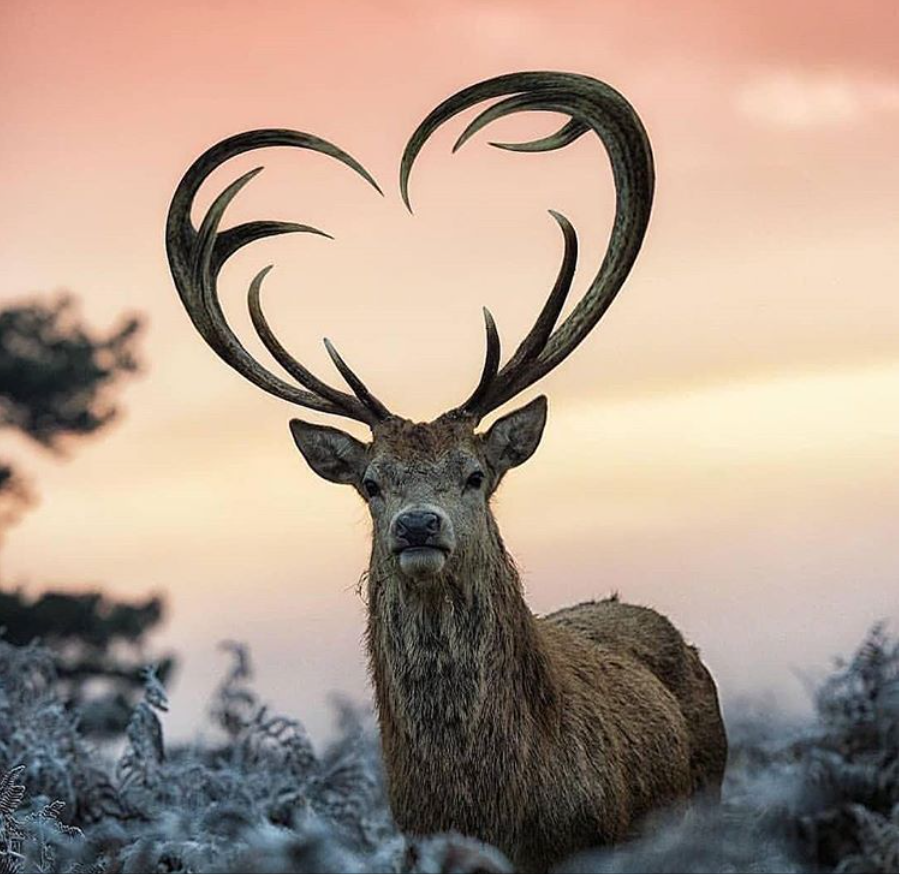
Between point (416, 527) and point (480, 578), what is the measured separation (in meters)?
0.35

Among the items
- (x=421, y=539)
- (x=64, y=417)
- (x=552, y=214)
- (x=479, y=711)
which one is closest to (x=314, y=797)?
(x=479, y=711)

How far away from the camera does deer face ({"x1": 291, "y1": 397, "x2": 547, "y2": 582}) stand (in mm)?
5105

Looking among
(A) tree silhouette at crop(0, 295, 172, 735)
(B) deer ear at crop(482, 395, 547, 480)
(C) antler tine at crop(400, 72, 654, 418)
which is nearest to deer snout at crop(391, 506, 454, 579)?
(B) deer ear at crop(482, 395, 547, 480)

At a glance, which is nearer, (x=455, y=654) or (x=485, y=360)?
(x=455, y=654)

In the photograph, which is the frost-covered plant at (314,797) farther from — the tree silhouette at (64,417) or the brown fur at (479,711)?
the tree silhouette at (64,417)

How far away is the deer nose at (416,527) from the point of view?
16.6 ft

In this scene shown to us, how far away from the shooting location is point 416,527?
16.6 feet

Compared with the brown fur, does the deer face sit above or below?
above

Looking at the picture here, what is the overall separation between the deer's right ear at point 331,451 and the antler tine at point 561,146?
334 mm

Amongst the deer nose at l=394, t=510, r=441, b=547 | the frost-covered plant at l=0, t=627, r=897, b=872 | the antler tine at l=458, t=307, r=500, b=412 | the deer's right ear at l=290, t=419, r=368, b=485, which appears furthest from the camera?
the deer's right ear at l=290, t=419, r=368, b=485

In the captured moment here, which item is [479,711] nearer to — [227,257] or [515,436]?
[515,436]

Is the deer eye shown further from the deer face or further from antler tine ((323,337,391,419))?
antler tine ((323,337,391,419))

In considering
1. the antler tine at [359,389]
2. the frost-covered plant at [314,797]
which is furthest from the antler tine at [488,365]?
the frost-covered plant at [314,797]

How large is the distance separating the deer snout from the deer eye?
0.21 m
